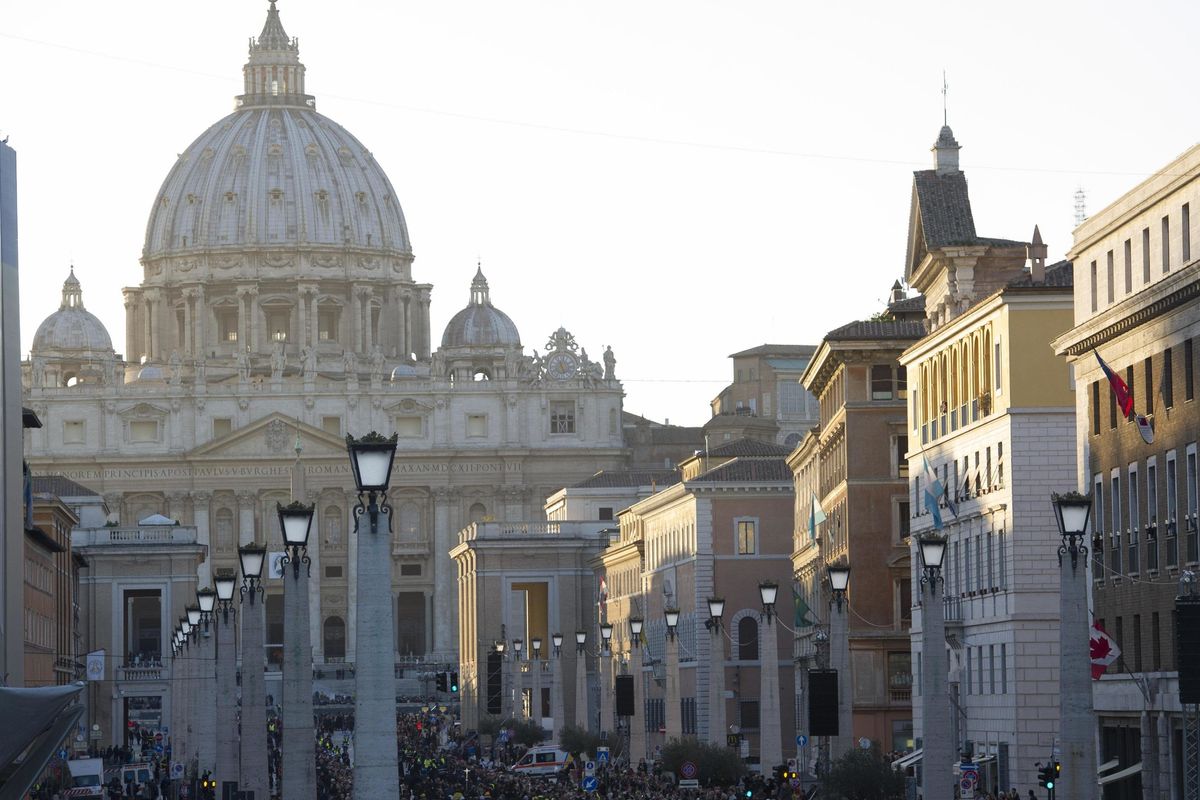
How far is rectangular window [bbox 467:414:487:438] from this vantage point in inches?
7131

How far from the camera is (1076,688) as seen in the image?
30016mm

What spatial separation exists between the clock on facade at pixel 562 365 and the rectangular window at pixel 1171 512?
14096 cm

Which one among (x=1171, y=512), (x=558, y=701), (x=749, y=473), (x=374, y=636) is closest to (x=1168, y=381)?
(x=1171, y=512)

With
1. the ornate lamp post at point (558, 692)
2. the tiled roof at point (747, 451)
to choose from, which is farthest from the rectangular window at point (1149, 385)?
the tiled roof at point (747, 451)

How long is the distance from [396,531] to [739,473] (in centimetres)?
8052

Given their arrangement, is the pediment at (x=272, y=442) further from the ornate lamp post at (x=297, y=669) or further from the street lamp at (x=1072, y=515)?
the street lamp at (x=1072, y=515)

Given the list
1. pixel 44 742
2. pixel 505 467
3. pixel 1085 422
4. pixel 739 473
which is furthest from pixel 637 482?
pixel 44 742

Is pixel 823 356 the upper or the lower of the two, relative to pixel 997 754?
upper

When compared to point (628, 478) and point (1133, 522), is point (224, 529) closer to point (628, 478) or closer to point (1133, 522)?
point (628, 478)

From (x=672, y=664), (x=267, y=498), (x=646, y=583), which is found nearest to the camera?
(x=672, y=664)

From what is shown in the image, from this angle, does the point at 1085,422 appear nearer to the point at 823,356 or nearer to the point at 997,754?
the point at 997,754

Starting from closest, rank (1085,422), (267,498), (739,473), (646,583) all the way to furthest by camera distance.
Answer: (1085,422)
(739,473)
(646,583)
(267,498)

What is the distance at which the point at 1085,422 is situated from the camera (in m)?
47.5

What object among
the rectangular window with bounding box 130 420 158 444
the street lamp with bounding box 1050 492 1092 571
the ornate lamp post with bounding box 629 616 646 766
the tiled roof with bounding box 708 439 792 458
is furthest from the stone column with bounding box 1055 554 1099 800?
the rectangular window with bounding box 130 420 158 444
